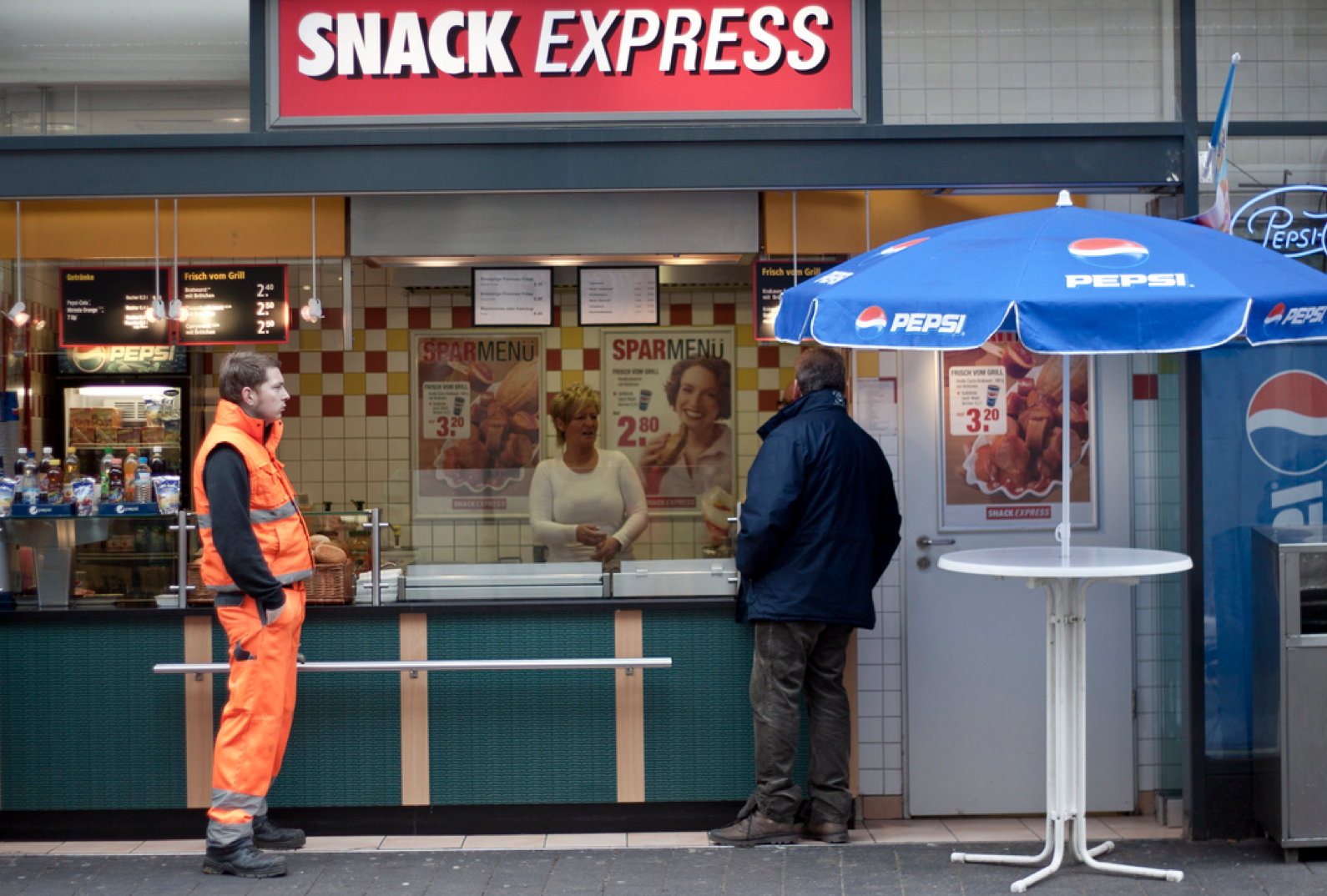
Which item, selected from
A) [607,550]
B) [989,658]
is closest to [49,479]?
[607,550]

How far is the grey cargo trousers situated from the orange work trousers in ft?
5.28

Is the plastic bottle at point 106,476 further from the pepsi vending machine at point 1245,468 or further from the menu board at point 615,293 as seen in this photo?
the pepsi vending machine at point 1245,468

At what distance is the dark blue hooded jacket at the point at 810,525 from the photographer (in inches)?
161

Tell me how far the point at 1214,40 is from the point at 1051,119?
65 centimetres

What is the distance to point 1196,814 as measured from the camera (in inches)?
167

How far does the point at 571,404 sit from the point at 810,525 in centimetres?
171

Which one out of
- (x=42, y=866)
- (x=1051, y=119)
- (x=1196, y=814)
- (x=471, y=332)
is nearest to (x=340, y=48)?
(x=471, y=332)

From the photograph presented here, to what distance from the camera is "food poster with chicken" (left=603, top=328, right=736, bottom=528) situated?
5738 mm

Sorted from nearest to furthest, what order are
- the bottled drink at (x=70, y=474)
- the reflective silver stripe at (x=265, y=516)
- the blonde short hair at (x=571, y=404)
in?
the reflective silver stripe at (x=265, y=516) → the bottled drink at (x=70, y=474) → the blonde short hair at (x=571, y=404)

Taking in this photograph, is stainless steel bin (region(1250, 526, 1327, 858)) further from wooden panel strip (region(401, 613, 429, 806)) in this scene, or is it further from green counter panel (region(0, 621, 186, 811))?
green counter panel (region(0, 621, 186, 811))

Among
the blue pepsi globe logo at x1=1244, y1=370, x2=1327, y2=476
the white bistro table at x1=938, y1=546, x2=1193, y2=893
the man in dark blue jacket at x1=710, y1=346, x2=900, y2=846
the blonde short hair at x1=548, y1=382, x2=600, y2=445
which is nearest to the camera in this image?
the white bistro table at x1=938, y1=546, x2=1193, y2=893

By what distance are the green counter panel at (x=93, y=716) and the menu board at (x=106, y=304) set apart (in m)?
1.23

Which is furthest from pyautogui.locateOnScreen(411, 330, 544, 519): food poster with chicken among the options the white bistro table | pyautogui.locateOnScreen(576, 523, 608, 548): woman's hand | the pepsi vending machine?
the pepsi vending machine

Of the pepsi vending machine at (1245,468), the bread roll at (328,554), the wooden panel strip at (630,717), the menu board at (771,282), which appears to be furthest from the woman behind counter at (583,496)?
the pepsi vending machine at (1245,468)
